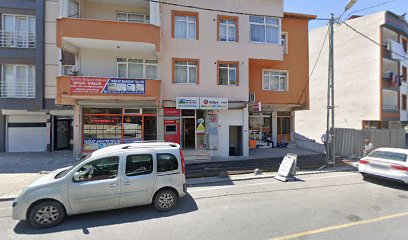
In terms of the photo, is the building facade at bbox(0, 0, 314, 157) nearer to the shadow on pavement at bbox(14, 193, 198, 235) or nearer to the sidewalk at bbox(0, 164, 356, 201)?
the sidewalk at bbox(0, 164, 356, 201)

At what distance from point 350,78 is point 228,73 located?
1458 centimetres

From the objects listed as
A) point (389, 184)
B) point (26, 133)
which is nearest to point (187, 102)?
point (389, 184)

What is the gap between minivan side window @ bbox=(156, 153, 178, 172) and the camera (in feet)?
18.6

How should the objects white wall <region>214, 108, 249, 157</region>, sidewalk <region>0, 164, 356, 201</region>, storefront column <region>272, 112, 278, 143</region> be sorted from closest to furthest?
1. sidewalk <region>0, 164, 356, 201</region>
2. white wall <region>214, 108, 249, 157</region>
3. storefront column <region>272, 112, 278, 143</region>

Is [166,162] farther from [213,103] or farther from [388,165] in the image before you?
[388,165]

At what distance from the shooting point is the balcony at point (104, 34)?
1091cm

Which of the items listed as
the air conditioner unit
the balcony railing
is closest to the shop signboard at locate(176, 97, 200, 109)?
the air conditioner unit

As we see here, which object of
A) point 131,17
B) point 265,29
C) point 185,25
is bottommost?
point 185,25

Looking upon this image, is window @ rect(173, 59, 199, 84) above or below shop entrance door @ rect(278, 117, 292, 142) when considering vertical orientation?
above

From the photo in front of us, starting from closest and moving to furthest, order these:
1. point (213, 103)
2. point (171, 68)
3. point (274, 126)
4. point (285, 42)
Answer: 1. point (213, 103)
2. point (171, 68)
3. point (285, 42)
4. point (274, 126)

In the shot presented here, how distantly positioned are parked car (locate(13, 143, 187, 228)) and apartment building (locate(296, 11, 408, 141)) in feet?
66.0

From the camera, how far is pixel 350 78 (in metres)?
21.2

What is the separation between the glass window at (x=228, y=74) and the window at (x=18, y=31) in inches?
489

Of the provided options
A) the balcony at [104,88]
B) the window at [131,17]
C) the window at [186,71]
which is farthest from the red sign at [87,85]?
the window at [131,17]
